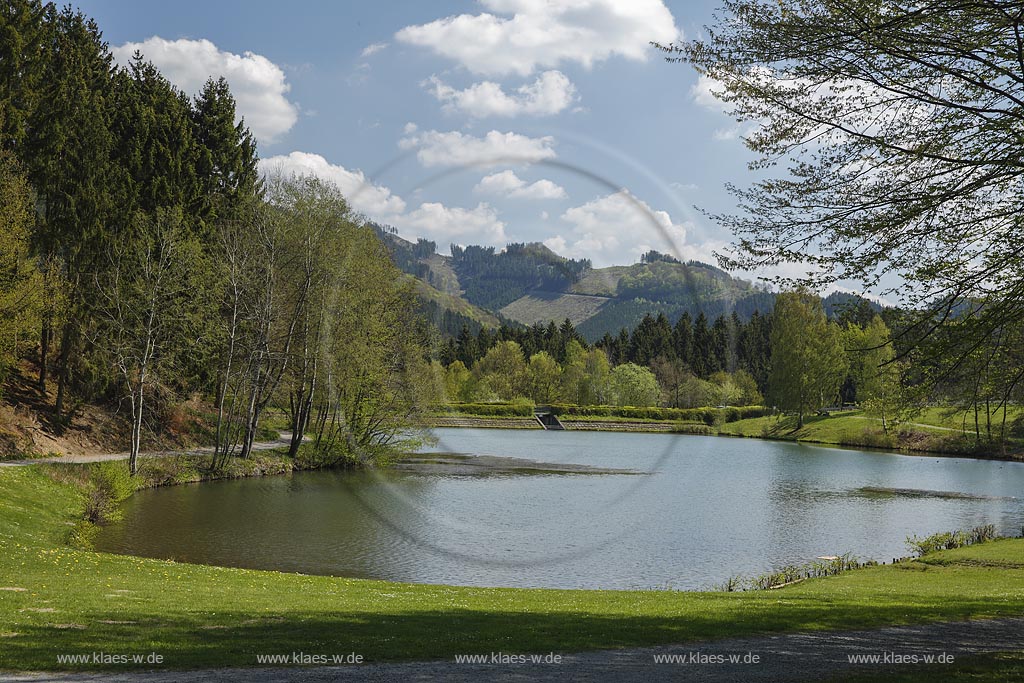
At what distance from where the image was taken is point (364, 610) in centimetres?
1333

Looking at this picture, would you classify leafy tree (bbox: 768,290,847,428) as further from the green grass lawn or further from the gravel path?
the gravel path

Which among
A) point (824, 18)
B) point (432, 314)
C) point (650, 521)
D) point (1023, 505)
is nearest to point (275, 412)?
point (432, 314)

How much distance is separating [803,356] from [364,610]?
7682 cm

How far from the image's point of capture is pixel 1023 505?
3647 cm

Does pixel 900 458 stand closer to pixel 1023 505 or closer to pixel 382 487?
pixel 1023 505

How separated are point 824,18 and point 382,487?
32.6 m

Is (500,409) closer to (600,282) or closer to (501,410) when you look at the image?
(501,410)

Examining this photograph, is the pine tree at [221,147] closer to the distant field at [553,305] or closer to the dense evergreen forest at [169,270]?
the dense evergreen forest at [169,270]

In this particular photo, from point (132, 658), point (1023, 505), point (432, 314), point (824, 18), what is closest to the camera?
point (132, 658)

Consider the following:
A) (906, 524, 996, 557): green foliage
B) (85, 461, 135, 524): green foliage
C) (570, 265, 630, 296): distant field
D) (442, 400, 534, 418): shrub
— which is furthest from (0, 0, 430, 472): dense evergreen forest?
(442, 400, 534, 418): shrub

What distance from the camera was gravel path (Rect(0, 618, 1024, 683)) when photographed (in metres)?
8.23

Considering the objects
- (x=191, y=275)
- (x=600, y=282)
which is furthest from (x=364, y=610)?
(x=191, y=275)

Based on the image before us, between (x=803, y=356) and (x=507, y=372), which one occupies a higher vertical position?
(x=803, y=356)

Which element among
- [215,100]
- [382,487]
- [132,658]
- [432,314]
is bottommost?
[382,487]
